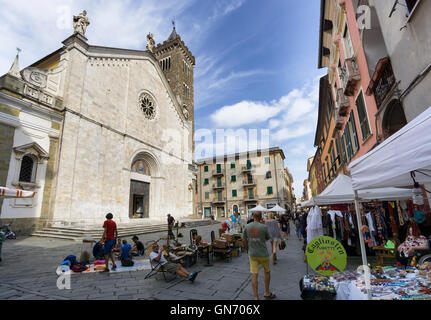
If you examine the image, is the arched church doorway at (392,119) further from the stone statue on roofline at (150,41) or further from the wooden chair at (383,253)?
the stone statue on roofline at (150,41)

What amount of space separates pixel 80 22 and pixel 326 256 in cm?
1968

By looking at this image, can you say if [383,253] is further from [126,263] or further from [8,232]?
[8,232]

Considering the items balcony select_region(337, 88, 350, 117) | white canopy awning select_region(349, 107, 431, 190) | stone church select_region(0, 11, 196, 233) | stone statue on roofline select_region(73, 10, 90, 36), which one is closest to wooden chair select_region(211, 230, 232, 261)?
white canopy awning select_region(349, 107, 431, 190)

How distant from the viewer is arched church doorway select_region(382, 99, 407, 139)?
7143 millimetres

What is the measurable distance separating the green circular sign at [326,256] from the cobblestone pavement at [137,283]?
25.5 inches

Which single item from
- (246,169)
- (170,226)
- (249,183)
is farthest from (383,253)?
(246,169)

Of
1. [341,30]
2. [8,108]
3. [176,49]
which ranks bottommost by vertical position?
[8,108]

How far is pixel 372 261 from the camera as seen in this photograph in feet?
21.0

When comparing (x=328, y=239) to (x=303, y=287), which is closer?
(x=303, y=287)

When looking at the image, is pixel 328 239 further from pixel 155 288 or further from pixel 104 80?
pixel 104 80

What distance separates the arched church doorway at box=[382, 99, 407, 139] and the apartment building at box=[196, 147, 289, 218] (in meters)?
26.3

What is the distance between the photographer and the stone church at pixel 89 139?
443 inches
